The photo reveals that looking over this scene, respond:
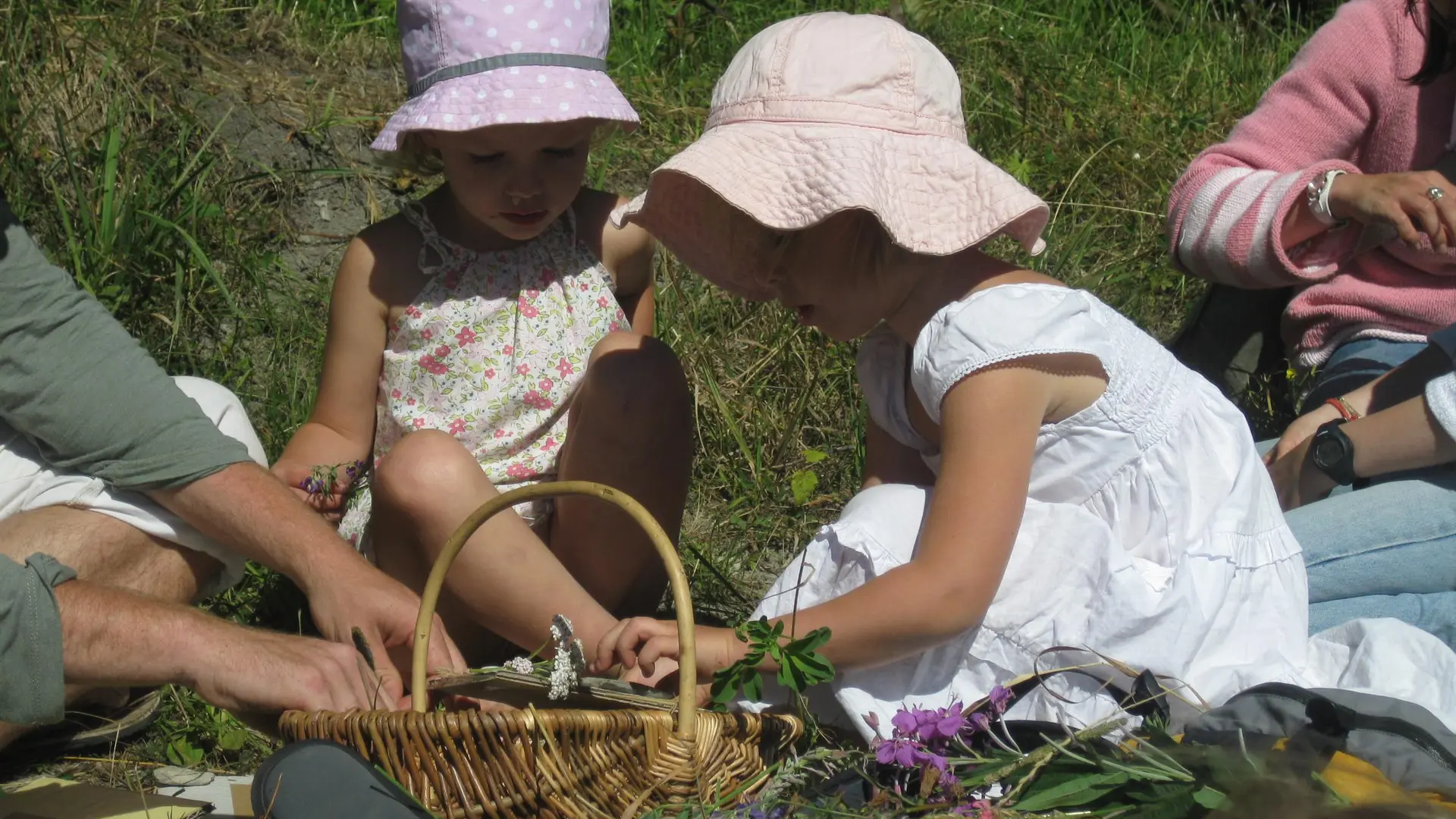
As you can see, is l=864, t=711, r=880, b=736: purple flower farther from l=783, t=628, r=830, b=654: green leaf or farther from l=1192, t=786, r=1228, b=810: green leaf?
l=1192, t=786, r=1228, b=810: green leaf

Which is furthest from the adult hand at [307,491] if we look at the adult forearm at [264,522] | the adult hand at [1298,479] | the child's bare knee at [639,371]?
the adult hand at [1298,479]

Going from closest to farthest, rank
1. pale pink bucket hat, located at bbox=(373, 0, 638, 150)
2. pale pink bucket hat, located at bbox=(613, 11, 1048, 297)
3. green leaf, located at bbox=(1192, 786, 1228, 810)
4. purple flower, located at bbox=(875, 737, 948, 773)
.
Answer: green leaf, located at bbox=(1192, 786, 1228, 810) → purple flower, located at bbox=(875, 737, 948, 773) → pale pink bucket hat, located at bbox=(613, 11, 1048, 297) → pale pink bucket hat, located at bbox=(373, 0, 638, 150)

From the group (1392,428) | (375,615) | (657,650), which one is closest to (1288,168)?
(1392,428)

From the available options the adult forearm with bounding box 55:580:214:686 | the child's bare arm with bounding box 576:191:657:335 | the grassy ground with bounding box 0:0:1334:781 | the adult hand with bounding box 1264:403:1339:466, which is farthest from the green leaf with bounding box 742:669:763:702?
the adult hand with bounding box 1264:403:1339:466

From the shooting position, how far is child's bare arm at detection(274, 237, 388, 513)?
2.56m

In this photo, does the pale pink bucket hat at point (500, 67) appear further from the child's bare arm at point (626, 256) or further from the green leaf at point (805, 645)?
the green leaf at point (805, 645)

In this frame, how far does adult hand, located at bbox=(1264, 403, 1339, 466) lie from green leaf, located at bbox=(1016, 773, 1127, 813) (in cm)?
113

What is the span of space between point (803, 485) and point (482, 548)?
1.11 meters

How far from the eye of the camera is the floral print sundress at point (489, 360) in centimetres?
257

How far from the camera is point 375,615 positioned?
2.04m

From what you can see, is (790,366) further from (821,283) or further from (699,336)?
(821,283)

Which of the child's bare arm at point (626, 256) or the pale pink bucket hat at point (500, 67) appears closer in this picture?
the pale pink bucket hat at point (500, 67)

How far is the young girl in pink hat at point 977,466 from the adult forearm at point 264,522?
0.52 metres

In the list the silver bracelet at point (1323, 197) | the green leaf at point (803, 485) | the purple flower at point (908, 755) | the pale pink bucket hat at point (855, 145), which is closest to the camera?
the purple flower at point (908, 755)
